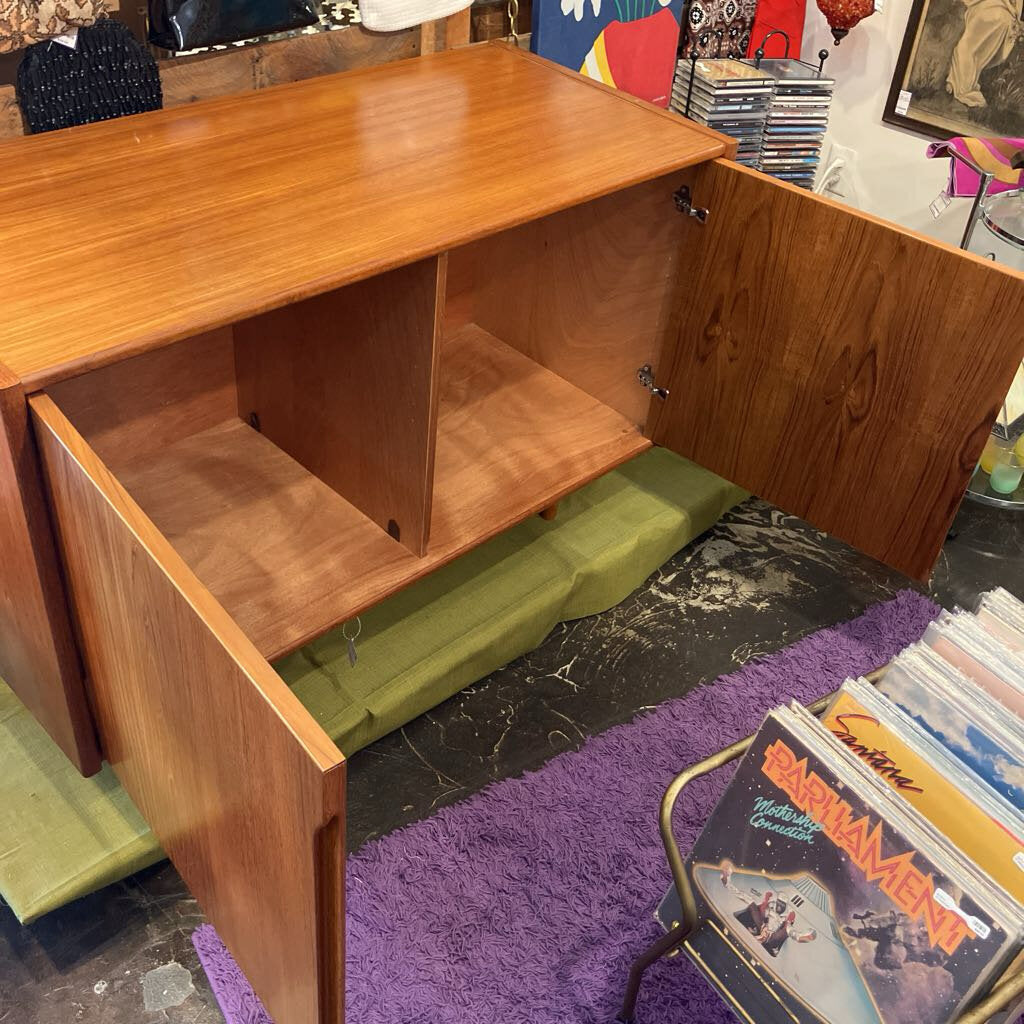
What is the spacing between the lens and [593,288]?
1.59 m

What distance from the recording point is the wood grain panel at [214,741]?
2.43 ft

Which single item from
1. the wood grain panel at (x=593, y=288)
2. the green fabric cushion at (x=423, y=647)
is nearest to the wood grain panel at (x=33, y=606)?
the green fabric cushion at (x=423, y=647)

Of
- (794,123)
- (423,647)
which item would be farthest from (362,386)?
(794,123)

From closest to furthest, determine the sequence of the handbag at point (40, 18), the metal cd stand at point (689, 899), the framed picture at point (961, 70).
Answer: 1. the metal cd stand at point (689, 899)
2. the handbag at point (40, 18)
3. the framed picture at point (961, 70)

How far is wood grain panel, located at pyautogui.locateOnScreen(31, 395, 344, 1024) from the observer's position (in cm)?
74

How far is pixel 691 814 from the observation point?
1.50m

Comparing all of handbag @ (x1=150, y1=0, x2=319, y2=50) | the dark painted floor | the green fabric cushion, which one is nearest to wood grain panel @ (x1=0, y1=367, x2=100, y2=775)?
the green fabric cushion

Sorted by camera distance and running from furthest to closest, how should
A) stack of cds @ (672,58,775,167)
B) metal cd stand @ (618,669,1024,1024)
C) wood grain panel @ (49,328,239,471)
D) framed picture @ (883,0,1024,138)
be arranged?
framed picture @ (883,0,1024,138)
stack of cds @ (672,58,775,167)
wood grain panel @ (49,328,239,471)
metal cd stand @ (618,669,1024,1024)

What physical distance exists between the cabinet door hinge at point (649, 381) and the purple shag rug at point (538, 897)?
1.56 feet

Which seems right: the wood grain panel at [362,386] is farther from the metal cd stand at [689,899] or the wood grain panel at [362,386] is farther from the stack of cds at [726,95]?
the stack of cds at [726,95]

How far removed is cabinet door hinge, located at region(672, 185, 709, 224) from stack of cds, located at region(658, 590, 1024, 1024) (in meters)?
0.65

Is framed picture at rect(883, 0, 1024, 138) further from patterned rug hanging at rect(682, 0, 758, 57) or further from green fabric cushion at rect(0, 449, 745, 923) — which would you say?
green fabric cushion at rect(0, 449, 745, 923)

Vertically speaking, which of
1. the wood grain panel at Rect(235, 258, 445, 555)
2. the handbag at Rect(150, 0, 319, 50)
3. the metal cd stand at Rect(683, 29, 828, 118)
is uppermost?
the handbag at Rect(150, 0, 319, 50)

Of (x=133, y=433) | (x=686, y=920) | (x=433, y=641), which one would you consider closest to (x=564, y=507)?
(x=433, y=641)
